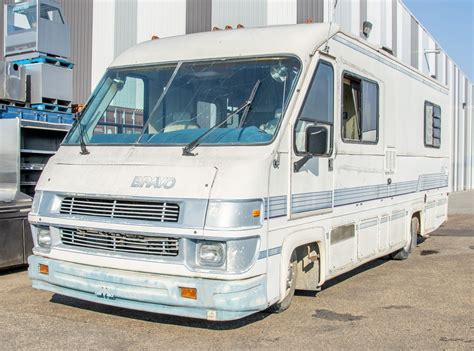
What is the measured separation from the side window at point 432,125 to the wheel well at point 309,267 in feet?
14.9

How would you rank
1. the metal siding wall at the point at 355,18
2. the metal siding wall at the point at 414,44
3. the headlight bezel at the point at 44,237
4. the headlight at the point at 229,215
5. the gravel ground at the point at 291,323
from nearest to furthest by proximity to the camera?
the headlight at the point at 229,215
the gravel ground at the point at 291,323
the headlight bezel at the point at 44,237
the metal siding wall at the point at 355,18
the metal siding wall at the point at 414,44

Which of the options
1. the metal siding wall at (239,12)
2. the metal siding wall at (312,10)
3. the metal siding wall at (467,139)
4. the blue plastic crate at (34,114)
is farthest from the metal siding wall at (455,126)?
the blue plastic crate at (34,114)

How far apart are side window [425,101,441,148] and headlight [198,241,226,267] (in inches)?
240

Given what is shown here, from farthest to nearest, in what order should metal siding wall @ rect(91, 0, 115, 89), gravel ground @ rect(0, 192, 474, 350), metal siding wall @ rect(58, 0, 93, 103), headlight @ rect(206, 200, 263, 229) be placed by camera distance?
metal siding wall @ rect(58, 0, 93, 103)
metal siding wall @ rect(91, 0, 115, 89)
gravel ground @ rect(0, 192, 474, 350)
headlight @ rect(206, 200, 263, 229)

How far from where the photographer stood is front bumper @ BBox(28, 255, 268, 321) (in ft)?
15.4

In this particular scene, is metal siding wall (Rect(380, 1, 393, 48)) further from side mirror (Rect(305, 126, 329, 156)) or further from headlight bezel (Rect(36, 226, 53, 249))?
headlight bezel (Rect(36, 226, 53, 249))

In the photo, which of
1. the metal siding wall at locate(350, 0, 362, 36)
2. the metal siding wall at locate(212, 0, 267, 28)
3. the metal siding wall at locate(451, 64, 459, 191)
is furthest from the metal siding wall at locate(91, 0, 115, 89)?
the metal siding wall at locate(451, 64, 459, 191)

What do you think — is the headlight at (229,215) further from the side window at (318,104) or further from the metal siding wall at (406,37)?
the metal siding wall at (406,37)

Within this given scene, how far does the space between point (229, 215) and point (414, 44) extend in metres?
24.6

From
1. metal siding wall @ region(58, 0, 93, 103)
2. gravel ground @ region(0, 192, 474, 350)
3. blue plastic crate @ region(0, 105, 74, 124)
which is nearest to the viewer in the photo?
gravel ground @ region(0, 192, 474, 350)

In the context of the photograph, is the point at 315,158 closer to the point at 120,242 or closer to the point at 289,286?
the point at 289,286

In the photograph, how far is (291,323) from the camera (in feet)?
18.8

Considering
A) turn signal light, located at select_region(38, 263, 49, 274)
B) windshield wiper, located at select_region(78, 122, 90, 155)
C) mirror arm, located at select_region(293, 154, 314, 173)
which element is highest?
windshield wiper, located at select_region(78, 122, 90, 155)

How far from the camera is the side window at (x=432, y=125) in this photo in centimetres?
980
